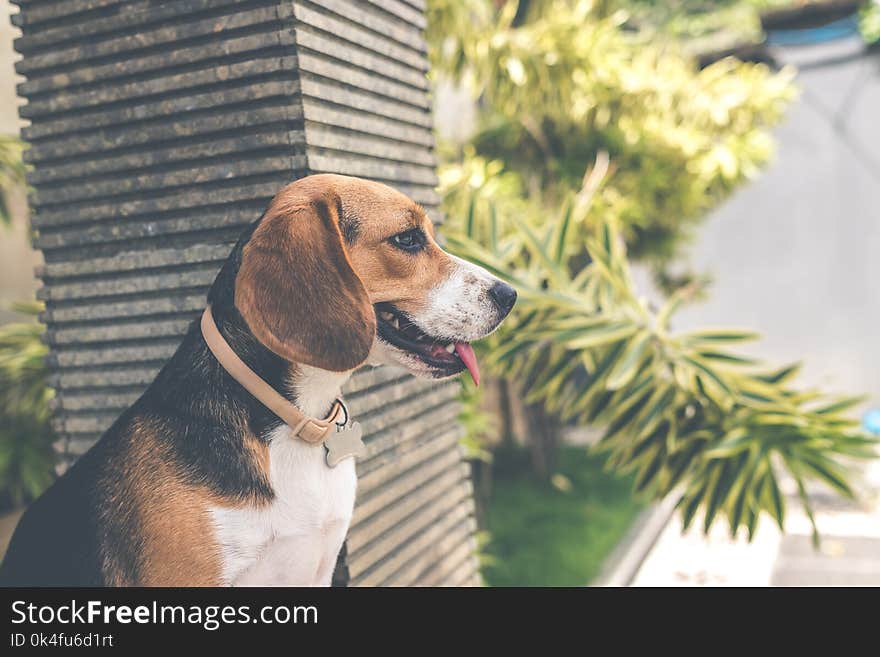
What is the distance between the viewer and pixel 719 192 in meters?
6.15

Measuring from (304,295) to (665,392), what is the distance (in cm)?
171

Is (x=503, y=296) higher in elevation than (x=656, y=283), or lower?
higher

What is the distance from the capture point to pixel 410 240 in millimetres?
1636

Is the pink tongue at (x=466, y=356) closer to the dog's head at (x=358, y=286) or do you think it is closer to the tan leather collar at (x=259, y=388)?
the dog's head at (x=358, y=286)

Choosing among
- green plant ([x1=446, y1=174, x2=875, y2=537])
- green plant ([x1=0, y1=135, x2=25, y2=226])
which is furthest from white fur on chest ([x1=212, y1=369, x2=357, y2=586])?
green plant ([x1=0, y1=135, x2=25, y2=226])

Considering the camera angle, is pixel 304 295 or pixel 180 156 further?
pixel 180 156

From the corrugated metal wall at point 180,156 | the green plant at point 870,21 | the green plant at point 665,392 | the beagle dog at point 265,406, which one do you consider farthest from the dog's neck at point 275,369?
the green plant at point 870,21

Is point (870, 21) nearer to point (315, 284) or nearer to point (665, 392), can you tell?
point (665, 392)

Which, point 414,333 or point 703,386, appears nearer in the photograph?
point 414,333

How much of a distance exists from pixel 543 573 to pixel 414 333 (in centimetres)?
292

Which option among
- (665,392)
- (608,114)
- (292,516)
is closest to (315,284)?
(292,516)
